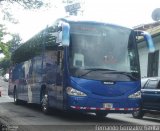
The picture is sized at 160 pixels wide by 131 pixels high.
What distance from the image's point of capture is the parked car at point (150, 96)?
16.7m

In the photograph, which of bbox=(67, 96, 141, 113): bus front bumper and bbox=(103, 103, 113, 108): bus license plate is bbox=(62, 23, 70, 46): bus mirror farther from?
bbox=(103, 103, 113, 108): bus license plate

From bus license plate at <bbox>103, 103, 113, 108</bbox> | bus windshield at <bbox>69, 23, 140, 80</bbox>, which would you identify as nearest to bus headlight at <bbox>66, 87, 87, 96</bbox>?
bus windshield at <bbox>69, 23, 140, 80</bbox>

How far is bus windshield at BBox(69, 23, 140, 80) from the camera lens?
45.4ft

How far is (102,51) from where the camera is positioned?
14133 millimetres

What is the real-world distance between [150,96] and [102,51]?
3896 mm

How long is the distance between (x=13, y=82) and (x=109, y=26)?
12.9m

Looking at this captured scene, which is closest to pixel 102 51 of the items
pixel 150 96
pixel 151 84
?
pixel 150 96

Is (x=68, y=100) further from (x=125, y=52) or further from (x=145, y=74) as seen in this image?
(x=145, y=74)

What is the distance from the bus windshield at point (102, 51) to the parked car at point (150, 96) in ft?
8.99

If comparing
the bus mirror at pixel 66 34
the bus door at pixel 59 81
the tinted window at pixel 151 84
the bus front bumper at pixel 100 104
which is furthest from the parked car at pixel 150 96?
the bus mirror at pixel 66 34

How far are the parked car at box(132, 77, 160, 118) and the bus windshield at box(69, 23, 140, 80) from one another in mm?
2741

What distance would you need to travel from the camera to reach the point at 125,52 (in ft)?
47.0

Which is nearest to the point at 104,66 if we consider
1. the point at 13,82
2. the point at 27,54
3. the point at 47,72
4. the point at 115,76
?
the point at 115,76

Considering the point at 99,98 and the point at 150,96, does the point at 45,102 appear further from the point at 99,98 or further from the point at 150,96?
the point at 150,96
